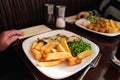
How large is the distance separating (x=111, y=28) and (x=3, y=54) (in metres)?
0.91

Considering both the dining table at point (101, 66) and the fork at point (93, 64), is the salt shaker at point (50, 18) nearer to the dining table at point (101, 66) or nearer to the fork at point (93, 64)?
the dining table at point (101, 66)

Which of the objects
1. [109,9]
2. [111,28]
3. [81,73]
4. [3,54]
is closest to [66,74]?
[81,73]

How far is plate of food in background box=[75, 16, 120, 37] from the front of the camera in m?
1.10

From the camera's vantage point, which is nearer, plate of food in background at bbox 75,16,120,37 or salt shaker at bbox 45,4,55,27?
plate of food in background at bbox 75,16,120,37

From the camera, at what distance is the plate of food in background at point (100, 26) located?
1098 millimetres

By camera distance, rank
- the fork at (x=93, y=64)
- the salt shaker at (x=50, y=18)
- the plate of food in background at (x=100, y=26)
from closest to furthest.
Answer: the fork at (x=93, y=64) → the plate of food in background at (x=100, y=26) → the salt shaker at (x=50, y=18)

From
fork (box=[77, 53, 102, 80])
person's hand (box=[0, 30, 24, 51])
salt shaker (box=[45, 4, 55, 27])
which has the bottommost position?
fork (box=[77, 53, 102, 80])

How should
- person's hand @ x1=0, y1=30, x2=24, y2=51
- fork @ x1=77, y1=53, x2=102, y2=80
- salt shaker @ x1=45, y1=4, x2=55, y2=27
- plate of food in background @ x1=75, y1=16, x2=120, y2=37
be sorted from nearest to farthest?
fork @ x1=77, y1=53, x2=102, y2=80
person's hand @ x1=0, y1=30, x2=24, y2=51
plate of food in background @ x1=75, y1=16, x2=120, y2=37
salt shaker @ x1=45, y1=4, x2=55, y2=27

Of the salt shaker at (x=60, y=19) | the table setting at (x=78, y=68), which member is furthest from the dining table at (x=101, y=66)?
the salt shaker at (x=60, y=19)

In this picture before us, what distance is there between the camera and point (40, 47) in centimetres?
83

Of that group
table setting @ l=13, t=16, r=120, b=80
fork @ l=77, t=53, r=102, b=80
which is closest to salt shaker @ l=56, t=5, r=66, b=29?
table setting @ l=13, t=16, r=120, b=80

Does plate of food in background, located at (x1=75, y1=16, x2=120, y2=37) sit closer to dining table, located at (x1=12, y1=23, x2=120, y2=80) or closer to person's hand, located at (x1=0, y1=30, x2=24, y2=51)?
dining table, located at (x1=12, y1=23, x2=120, y2=80)

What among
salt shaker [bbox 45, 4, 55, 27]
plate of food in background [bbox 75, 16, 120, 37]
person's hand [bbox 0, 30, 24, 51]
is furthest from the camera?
salt shaker [bbox 45, 4, 55, 27]

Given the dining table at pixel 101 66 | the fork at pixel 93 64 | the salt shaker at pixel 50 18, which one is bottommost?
the dining table at pixel 101 66
